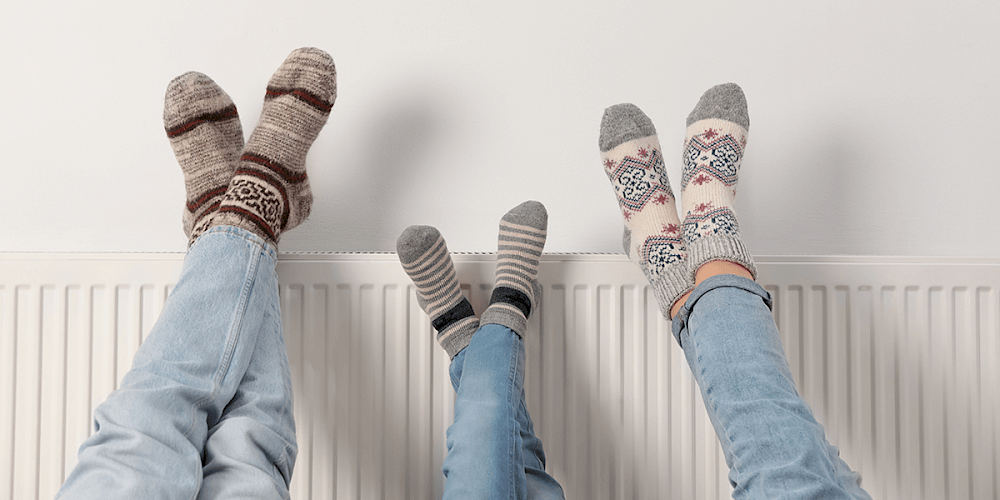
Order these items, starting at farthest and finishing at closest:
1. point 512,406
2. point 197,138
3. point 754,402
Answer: point 197,138, point 512,406, point 754,402

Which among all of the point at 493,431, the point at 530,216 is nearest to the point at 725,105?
the point at 530,216

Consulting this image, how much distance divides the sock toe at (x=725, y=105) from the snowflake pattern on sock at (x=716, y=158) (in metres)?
0.02

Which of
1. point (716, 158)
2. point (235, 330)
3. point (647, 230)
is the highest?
point (716, 158)

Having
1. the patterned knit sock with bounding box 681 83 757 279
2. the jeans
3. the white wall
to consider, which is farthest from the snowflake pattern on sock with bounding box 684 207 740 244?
the jeans

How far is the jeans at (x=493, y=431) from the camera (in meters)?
0.57

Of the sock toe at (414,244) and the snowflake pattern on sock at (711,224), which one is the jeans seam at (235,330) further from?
the snowflake pattern on sock at (711,224)

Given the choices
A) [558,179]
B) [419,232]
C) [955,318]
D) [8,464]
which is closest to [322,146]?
[419,232]

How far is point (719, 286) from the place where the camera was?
0.60 metres

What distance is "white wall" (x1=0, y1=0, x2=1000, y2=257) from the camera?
2.53 feet

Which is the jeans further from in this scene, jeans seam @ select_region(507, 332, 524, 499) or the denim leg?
the denim leg

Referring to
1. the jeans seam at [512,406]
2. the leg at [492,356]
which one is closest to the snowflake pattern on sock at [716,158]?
the leg at [492,356]

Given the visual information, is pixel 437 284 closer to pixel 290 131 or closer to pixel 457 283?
pixel 457 283

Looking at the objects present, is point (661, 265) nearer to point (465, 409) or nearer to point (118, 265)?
point (465, 409)

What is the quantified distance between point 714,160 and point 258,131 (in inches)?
25.2
